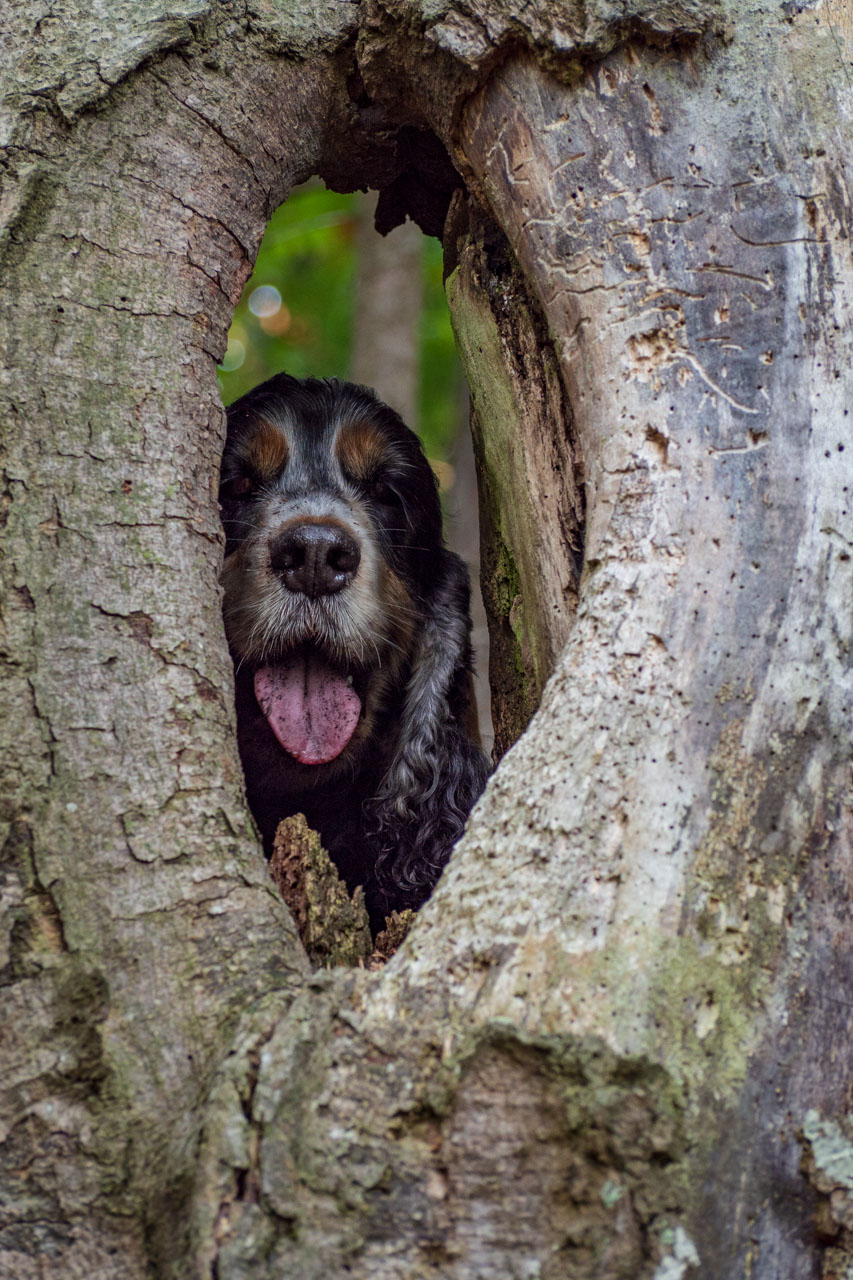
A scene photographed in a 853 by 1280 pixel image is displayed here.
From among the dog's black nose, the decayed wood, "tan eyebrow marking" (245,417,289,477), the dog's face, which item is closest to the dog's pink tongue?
the dog's face

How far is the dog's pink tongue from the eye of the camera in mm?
4352

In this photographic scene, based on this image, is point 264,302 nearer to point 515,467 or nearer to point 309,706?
point 309,706

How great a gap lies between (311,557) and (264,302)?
10.2 metres

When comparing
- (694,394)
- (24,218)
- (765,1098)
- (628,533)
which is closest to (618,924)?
(765,1098)

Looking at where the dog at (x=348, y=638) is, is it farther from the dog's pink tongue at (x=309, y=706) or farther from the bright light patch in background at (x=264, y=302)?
the bright light patch in background at (x=264, y=302)

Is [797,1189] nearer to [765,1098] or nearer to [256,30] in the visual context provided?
[765,1098]

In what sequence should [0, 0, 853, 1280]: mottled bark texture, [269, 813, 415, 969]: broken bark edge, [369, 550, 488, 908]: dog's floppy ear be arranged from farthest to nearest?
[369, 550, 488, 908]: dog's floppy ear < [269, 813, 415, 969]: broken bark edge < [0, 0, 853, 1280]: mottled bark texture

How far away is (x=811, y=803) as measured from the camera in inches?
91.6

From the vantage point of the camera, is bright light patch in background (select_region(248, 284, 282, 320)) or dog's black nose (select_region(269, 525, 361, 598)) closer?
dog's black nose (select_region(269, 525, 361, 598))

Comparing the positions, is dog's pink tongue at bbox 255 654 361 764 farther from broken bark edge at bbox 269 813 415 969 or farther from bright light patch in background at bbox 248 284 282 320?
bright light patch in background at bbox 248 284 282 320

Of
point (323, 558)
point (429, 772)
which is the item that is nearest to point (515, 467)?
point (323, 558)

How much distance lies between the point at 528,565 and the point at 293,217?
936 cm

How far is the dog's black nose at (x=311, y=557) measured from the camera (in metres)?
4.36

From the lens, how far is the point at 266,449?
4.89 m
